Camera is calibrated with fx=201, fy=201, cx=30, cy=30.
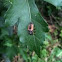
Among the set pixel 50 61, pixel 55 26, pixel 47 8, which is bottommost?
pixel 50 61

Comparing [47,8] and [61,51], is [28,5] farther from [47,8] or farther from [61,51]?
[47,8]

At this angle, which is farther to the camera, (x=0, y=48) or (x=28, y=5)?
(x=0, y=48)

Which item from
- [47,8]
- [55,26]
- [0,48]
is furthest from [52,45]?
[0,48]

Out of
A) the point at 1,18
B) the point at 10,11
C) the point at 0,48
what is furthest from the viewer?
the point at 0,48

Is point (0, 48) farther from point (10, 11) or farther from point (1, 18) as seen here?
point (10, 11)

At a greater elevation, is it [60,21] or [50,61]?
[60,21]

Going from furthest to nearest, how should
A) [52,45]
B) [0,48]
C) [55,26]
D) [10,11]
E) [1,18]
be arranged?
[55,26] → [52,45] → [0,48] → [1,18] → [10,11]
